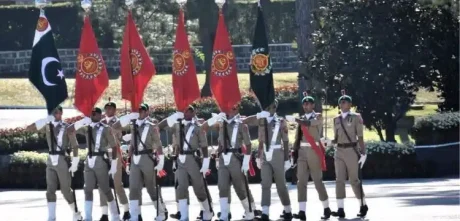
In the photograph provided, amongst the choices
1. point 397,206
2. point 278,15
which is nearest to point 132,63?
point 397,206

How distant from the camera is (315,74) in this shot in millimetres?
33344

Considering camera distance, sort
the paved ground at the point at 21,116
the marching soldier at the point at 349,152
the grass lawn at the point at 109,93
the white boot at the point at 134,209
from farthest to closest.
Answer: the grass lawn at the point at 109,93 < the paved ground at the point at 21,116 < the marching soldier at the point at 349,152 < the white boot at the point at 134,209

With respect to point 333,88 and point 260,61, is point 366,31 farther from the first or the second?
point 260,61

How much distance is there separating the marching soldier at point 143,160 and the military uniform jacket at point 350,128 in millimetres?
2758

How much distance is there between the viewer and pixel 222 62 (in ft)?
70.2

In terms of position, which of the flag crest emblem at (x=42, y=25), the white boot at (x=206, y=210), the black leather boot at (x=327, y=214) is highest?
the flag crest emblem at (x=42, y=25)

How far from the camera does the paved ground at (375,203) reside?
70.1 feet

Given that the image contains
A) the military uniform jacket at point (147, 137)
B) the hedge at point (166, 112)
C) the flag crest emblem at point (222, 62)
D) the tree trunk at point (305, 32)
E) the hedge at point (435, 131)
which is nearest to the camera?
the military uniform jacket at point (147, 137)

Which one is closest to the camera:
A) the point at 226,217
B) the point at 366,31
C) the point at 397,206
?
the point at 226,217

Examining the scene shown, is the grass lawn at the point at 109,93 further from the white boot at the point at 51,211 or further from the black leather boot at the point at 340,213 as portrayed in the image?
the black leather boot at the point at 340,213

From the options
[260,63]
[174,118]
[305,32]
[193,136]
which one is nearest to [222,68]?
[260,63]

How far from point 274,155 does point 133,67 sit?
2.70 m

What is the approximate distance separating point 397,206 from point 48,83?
597cm

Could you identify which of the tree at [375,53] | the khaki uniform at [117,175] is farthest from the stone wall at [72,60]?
the khaki uniform at [117,175]
